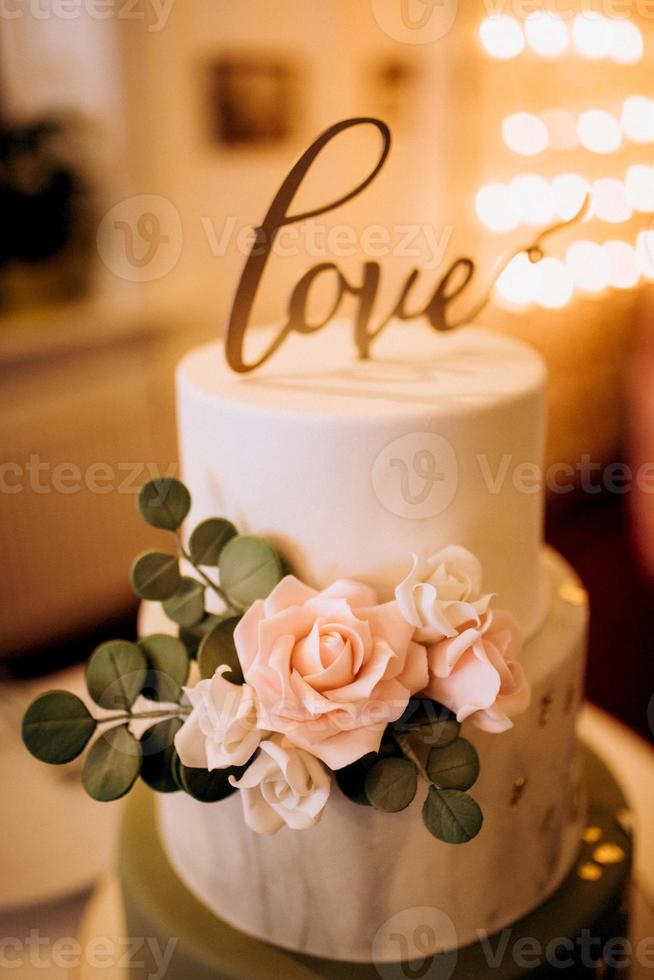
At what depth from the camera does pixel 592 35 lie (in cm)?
375

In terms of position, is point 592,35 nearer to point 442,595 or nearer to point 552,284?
point 552,284

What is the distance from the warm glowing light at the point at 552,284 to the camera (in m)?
3.89

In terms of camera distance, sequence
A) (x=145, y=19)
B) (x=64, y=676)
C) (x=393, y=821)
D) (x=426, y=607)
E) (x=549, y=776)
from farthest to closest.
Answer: (x=145, y=19), (x=64, y=676), (x=549, y=776), (x=393, y=821), (x=426, y=607)

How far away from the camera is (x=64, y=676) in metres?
1.71

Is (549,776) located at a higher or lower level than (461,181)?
lower

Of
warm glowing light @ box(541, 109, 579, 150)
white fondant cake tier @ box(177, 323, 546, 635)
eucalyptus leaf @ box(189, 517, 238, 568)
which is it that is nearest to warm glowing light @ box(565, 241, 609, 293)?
warm glowing light @ box(541, 109, 579, 150)

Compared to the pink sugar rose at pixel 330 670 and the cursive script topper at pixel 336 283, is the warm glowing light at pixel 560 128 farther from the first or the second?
the pink sugar rose at pixel 330 670

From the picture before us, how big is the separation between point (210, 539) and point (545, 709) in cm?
44

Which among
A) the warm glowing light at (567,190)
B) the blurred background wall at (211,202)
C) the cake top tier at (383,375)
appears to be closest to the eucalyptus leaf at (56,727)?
the cake top tier at (383,375)

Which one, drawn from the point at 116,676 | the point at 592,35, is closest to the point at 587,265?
the point at 592,35

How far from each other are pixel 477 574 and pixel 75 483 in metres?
2.38

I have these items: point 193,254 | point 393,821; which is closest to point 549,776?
point 393,821

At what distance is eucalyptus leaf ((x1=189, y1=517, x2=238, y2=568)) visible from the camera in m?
0.90

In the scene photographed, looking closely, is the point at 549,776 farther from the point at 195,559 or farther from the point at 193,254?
the point at 193,254
